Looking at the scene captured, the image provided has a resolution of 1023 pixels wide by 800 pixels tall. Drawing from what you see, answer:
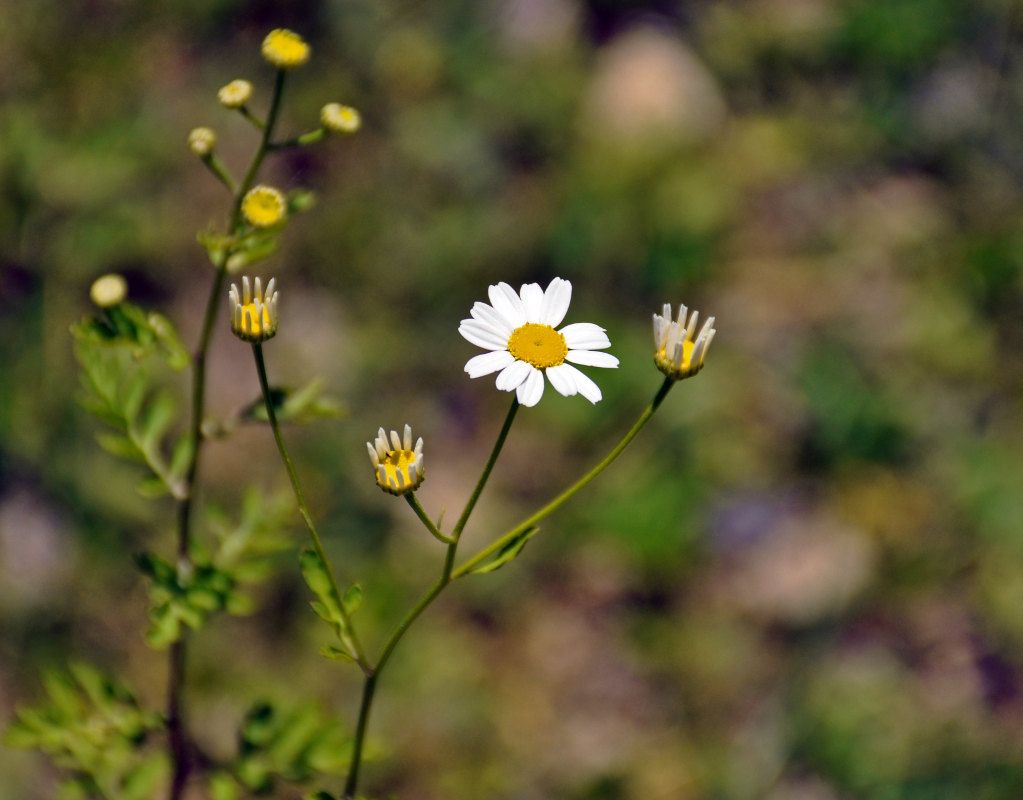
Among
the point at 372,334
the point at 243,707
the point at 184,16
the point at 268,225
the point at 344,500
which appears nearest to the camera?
the point at 268,225

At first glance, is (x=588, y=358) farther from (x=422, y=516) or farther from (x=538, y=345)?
(x=422, y=516)

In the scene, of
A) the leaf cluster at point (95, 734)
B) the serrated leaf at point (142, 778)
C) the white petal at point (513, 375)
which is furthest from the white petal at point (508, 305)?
the serrated leaf at point (142, 778)

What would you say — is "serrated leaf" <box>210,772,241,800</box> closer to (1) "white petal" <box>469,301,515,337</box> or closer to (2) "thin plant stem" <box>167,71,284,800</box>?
(2) "thin plant stem" <box>167,71,284,800</box>

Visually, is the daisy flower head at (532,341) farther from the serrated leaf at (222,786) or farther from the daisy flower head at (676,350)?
the serrated leaf at (222,786)

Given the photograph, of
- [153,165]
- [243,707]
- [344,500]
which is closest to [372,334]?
[344,500]

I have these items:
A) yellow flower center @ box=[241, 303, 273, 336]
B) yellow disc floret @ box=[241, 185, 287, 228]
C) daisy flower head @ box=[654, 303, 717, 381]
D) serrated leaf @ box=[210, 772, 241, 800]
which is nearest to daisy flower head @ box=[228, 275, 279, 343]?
yellow flower center @ box=[241, 303, 273, 336]

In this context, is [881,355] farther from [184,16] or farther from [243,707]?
[184,16]

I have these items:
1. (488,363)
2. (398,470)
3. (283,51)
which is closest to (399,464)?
(398,470)
